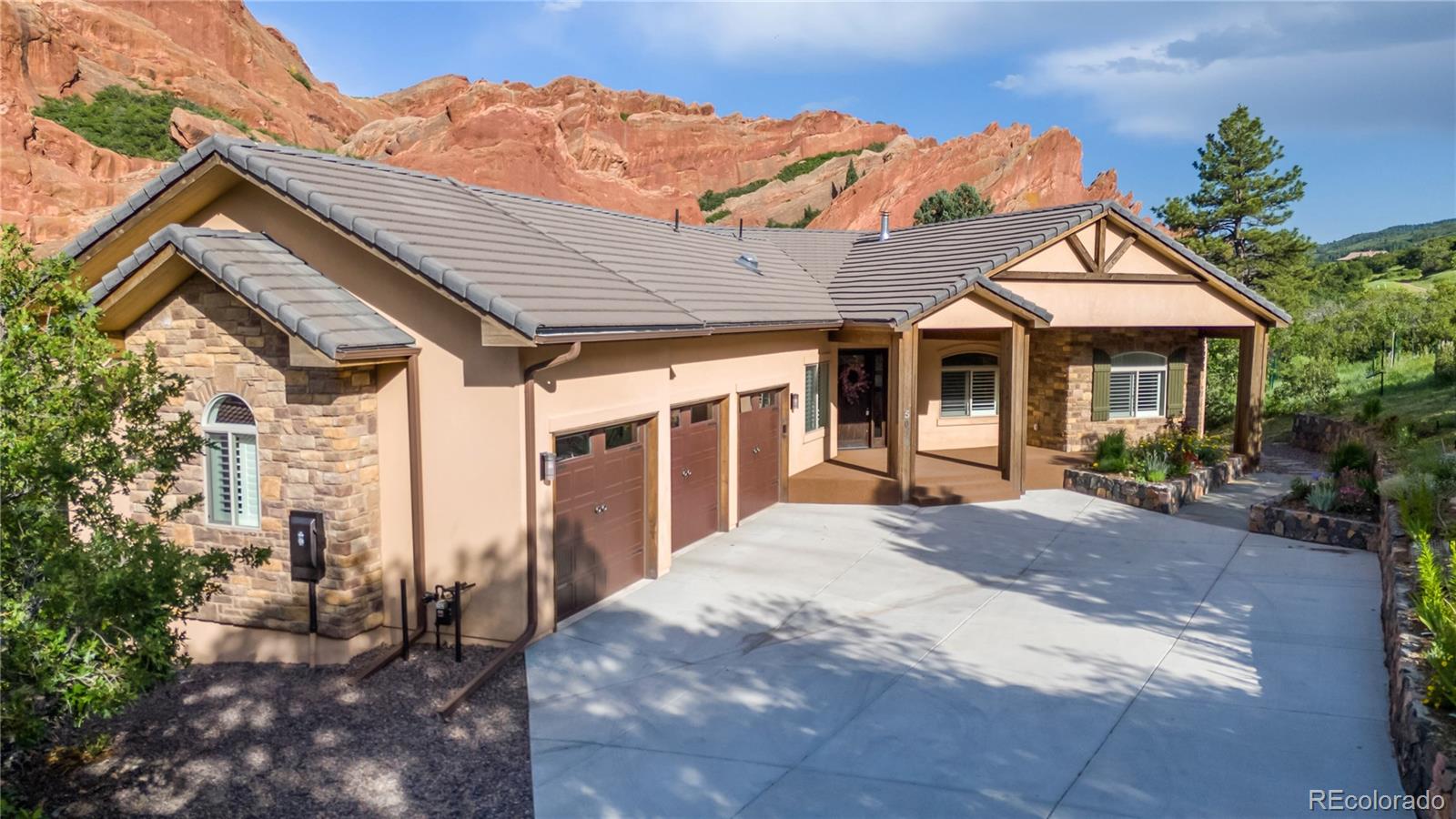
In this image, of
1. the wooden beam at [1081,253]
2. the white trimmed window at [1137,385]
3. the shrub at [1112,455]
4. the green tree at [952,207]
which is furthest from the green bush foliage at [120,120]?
the shrub at [1112,455]

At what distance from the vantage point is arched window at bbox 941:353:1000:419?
1841cm

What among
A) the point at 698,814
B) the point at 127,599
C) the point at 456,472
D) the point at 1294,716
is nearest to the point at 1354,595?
the point at 1294,716

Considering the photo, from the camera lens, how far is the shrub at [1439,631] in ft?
19.3

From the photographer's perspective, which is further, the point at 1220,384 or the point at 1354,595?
the point at 1220,384

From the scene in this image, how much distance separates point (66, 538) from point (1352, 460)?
17.1 m

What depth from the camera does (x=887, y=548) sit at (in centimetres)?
1220

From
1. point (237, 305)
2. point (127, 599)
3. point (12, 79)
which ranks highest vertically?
point (12, 79)

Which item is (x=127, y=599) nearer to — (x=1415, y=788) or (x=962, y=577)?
(x=1415, y=788)

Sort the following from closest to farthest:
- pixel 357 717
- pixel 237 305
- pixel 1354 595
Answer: pixel 357 717, pixel 237 305, pixel 1354 595

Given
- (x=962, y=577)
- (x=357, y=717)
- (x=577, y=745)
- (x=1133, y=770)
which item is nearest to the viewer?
(x=1133, y=770)

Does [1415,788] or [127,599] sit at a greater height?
[127,599]

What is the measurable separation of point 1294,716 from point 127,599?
8151mm

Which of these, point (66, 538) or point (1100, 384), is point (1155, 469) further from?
point (66, 538)

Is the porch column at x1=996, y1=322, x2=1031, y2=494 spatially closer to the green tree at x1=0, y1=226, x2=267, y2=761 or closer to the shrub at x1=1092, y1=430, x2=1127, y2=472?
the shrub at x1=1092, y1=430, x2=1127, y2=472
